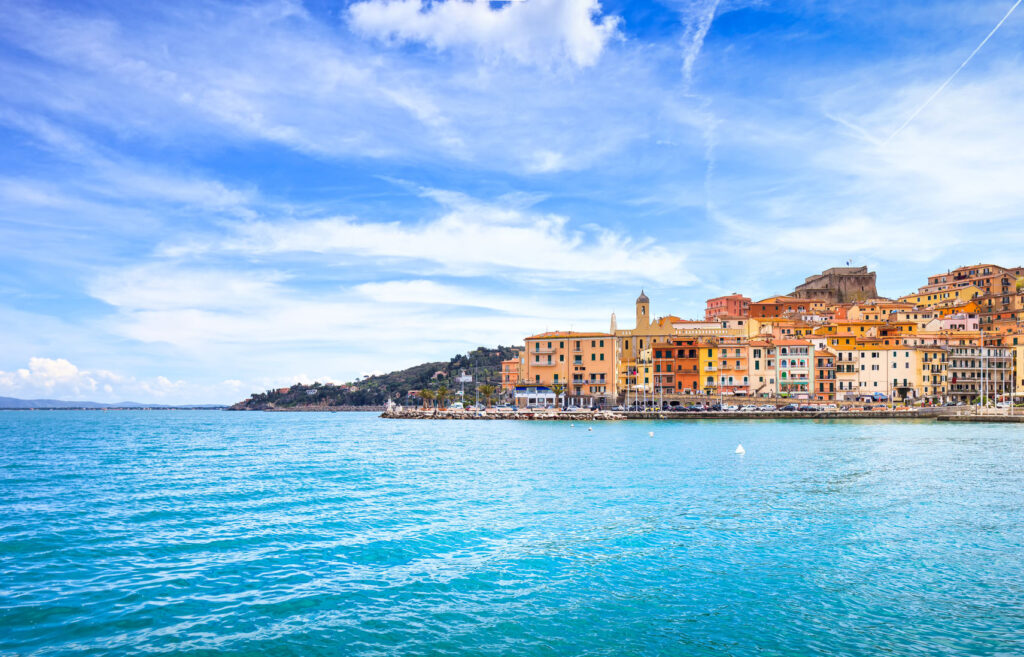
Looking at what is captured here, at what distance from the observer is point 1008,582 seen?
11.9 m

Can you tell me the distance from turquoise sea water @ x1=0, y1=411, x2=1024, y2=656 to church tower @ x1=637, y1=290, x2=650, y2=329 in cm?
7035

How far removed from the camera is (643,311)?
98688 millimetres

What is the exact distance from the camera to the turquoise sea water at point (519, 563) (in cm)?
947

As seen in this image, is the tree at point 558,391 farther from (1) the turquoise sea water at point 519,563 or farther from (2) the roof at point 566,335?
(1) the turquoise sea water at point 519,563

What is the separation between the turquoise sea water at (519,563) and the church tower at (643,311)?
7035cm

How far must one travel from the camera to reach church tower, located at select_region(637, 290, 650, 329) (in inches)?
3853

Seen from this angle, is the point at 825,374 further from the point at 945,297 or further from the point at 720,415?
the point at 945,297

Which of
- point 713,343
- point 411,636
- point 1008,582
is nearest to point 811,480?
point 1008,582

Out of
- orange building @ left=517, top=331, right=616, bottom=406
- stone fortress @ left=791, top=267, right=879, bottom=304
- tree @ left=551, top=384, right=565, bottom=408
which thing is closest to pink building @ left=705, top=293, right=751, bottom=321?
stone fortress @ left=791, top=267, right=879, bottom=304

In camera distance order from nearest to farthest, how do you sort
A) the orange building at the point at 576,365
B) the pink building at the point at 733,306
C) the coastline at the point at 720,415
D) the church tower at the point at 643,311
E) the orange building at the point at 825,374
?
the coastline at the point at 720,415 < the orange building at the point at 825,374 < the orange building at the point at 576,365 < the church tower at the point at 643,311 < the pink building at the point at 733,306

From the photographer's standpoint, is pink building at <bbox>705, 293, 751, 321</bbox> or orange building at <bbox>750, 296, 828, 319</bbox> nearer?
orange building at <bbox>750, 296, 828, 319</bbox>

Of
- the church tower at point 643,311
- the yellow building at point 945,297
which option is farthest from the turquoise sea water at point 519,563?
the yellow building at point 945,297

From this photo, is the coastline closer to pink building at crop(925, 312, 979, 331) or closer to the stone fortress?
pink building at crop(925, 312, 979, 331)

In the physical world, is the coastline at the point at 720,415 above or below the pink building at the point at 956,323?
below
